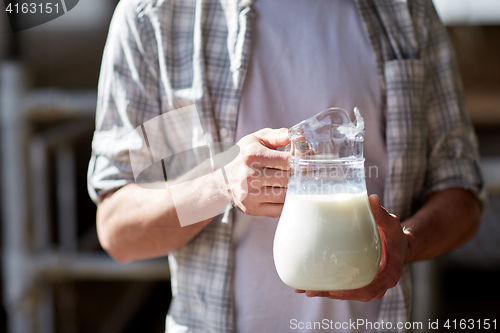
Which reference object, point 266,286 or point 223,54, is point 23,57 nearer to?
point 223,54

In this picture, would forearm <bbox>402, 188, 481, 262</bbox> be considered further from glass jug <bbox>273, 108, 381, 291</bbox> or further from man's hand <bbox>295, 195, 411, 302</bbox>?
glass jug <bbox>273, 108, 381, 291</bbox>

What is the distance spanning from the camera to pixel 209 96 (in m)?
0.69

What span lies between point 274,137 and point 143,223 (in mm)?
267

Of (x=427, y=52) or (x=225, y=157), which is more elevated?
(x=427, y=52)

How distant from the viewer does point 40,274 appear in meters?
1.28

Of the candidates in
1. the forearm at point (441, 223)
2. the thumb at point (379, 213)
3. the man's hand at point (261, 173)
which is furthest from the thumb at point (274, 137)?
the forearm at point (441, 223)

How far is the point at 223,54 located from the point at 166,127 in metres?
0.13

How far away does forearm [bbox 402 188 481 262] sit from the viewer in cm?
67

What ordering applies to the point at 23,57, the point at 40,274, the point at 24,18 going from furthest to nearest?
the point at 23,57, the point at 40,274, the point at 24,18

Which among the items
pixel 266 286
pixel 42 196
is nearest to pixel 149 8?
pixel 266 286

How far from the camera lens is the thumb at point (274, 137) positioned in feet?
1.68

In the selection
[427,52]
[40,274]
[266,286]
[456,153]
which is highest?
[427,52]

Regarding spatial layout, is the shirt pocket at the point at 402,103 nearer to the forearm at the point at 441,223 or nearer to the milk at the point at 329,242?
the forearm at the point at 441,223

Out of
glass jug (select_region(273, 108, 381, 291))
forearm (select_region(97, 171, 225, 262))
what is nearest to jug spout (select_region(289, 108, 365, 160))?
glass jug (select_region(273, 108, 381, 291))
